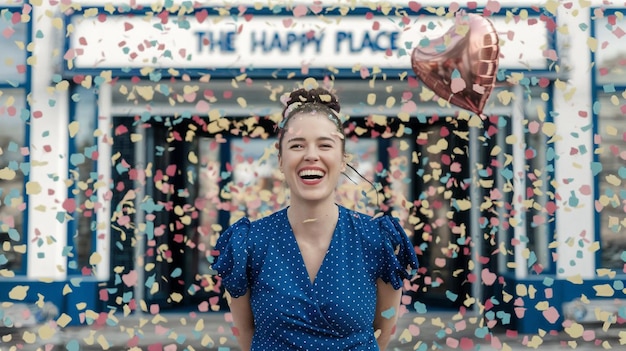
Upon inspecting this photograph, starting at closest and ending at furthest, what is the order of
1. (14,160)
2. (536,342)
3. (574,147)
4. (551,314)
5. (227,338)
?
(536,342) → (227,338) → (551,314) → (574,147) → (14,160)

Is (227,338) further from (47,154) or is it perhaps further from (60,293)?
(47,154)

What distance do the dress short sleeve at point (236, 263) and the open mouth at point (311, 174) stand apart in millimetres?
233

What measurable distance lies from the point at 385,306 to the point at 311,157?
0.52 m

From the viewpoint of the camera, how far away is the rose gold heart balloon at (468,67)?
4.54 meters

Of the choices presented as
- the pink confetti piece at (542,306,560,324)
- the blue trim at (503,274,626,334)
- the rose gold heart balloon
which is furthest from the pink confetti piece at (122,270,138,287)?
the pink confetti piece at (542,306,560,324)

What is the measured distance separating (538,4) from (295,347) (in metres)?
5.53

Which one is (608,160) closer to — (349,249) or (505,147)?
(505,147)

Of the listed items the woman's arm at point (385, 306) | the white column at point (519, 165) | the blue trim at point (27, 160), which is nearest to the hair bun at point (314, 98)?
the woman's arm at point (385, 306)

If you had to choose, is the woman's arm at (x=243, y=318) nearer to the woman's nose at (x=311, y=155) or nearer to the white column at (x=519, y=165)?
the woman's nose at (x=311, y=155)

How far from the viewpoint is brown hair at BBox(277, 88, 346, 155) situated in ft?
6.31

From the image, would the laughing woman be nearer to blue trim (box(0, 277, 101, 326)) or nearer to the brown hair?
the brown hair

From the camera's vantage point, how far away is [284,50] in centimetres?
688

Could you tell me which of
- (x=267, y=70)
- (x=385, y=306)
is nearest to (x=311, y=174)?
(x=385, y=306)

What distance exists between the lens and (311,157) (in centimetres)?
185
